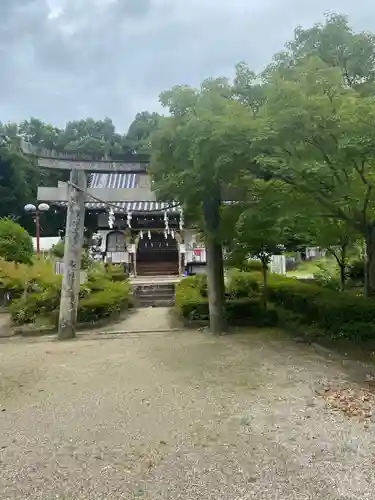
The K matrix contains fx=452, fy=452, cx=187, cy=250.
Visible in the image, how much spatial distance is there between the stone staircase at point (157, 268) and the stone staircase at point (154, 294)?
679cm

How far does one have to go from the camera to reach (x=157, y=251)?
96.1 ft

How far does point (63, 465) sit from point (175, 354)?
4.51 meters

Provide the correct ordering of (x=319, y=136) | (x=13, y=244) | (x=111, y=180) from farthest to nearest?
(x=111, y=180) → (x=13, y=244) → (x=319, y=136)

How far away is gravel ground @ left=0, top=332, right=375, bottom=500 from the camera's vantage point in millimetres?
3271

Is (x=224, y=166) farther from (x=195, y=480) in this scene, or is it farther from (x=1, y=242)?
(x=1, y=242)

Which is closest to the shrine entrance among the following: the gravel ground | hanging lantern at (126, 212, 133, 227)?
hanging lantern at (126, 212, 133, 227)

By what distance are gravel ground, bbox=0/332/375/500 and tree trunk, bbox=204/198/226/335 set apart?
2595mm

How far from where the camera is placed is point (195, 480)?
3338 mm

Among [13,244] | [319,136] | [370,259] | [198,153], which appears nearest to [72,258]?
[198,153]

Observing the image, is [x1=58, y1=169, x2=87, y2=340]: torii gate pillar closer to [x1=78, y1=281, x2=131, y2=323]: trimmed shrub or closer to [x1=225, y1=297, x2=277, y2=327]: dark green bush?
[x1=78, y1=281, x2=131, y2=323]: trimmed shrub

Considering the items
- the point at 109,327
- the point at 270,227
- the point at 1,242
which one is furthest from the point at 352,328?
the point at 1,242

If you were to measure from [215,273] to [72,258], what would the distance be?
3.35 m

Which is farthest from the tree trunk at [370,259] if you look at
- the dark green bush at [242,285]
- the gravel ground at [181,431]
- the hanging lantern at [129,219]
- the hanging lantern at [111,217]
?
the hanging lantern at [111,217]

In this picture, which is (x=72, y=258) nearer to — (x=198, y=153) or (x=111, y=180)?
(x=198, y=153)
